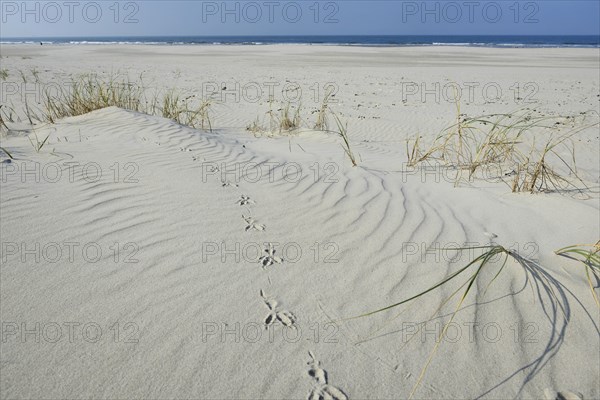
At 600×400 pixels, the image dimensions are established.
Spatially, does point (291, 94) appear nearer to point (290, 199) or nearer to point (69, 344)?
point (290, 199)

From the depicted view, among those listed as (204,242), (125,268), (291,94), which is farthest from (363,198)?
(291,94)

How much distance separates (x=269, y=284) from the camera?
193cm

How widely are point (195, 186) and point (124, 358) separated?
1.64 metres

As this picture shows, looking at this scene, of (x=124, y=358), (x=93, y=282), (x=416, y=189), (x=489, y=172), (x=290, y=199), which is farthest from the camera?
(x=489, y=172)

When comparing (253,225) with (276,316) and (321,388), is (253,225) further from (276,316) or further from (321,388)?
(321,388)

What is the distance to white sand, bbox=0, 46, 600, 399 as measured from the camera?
4.79 feet

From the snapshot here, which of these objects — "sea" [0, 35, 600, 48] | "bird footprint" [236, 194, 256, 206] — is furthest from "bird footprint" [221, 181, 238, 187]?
"sea" [0, 35, 600, 48]

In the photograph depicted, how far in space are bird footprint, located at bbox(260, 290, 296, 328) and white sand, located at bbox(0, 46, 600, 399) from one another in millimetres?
22

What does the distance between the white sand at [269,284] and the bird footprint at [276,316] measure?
0.02m

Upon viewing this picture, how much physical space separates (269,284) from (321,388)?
626 millimetres

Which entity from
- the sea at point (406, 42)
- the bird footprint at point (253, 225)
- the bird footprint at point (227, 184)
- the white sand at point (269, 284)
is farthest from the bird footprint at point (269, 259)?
the sea at point (406, 42)

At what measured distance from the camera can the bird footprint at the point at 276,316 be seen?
5.58 feet

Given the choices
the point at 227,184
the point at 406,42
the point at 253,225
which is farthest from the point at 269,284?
the point at 406,42

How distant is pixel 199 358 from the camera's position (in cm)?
150
